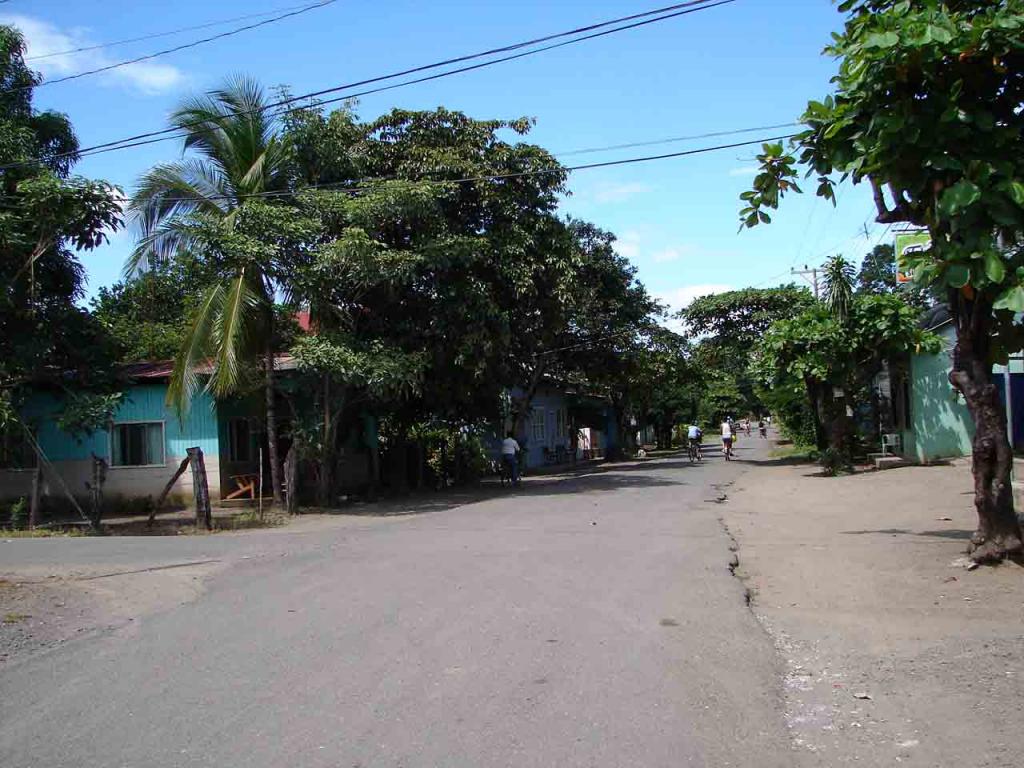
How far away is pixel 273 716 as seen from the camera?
214 inches

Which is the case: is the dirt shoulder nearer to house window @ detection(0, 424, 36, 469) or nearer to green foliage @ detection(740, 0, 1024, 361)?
green foliage @ detection(740, 0, 1024, 361)

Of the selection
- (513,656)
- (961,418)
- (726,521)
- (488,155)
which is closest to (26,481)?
(488,155)

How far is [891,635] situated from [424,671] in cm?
383

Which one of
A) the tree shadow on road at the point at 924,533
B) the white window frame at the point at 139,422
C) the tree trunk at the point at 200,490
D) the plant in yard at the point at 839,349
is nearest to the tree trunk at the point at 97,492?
the tree trunk at the point at 200,490

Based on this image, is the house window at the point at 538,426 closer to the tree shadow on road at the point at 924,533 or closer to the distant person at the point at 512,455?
the distant person at the point at 512,455

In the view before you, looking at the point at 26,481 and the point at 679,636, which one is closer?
the point at 679,636

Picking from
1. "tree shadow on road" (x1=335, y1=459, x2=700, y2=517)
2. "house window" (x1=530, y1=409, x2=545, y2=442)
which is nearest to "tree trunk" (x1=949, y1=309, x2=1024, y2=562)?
"tree shadow on road" (x1=335, y1=459, x2=700, y2=517)

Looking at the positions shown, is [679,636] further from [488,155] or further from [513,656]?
[488,155]

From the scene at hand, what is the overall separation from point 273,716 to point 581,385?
37.6 meters

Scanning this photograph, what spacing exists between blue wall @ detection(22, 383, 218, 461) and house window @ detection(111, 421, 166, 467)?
16cm

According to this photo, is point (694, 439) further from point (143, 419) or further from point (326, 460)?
point (143, 419)

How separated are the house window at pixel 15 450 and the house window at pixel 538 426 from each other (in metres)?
21.6

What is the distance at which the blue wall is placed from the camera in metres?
22.2

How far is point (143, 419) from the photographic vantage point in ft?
74.2
